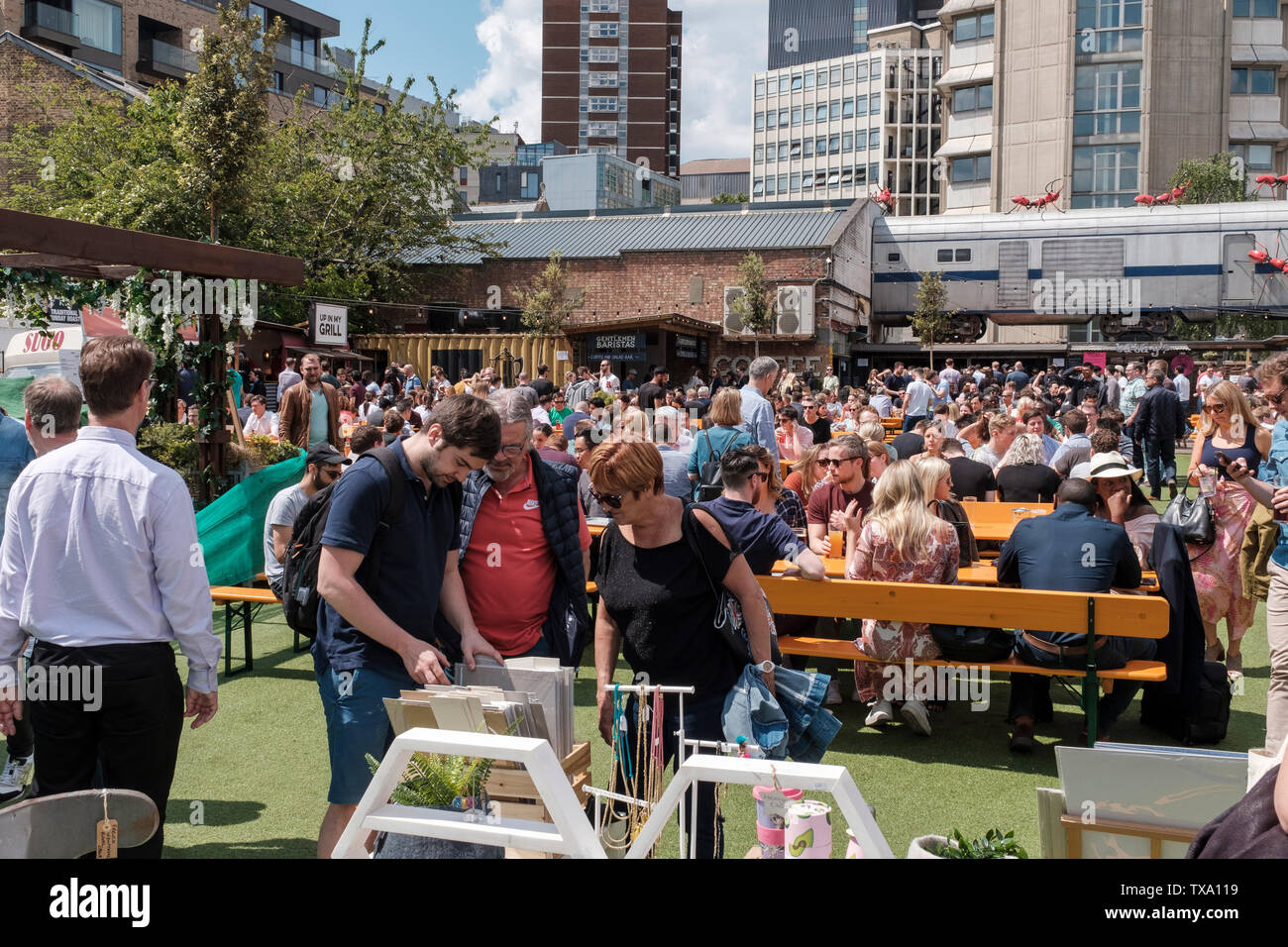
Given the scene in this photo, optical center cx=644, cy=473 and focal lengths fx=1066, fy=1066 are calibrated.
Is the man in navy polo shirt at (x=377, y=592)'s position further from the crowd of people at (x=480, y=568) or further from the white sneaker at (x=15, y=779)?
the white sneaker at (x=15, y=779)

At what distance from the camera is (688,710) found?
12.0 ft

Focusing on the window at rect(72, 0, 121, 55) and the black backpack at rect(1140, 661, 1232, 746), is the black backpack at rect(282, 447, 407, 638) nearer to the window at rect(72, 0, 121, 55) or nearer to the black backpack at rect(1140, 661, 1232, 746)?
the black backpack at rect(1140, 661, 1232, 746)

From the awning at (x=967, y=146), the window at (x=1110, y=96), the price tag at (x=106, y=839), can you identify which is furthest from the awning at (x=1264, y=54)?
the price tag at (x=106, y=839)

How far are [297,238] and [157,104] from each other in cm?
547

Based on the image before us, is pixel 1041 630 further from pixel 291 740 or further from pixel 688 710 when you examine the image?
pixel 291 740

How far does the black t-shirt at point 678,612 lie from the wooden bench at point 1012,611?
7.70 feet

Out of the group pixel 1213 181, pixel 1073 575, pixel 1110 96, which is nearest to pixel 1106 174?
pixel 1110 96

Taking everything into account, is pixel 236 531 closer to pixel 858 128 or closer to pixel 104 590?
pixel 104 590

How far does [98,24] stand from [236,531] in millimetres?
49060

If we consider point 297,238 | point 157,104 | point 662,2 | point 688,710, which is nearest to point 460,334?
point 297,238

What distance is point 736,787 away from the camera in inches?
197

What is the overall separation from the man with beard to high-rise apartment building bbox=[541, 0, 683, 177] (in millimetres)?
103087

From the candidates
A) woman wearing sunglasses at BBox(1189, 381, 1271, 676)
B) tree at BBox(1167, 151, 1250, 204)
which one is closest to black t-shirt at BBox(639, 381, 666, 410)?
woman wearing sunglasses at BBox(1189, 381, 1271, 676)
